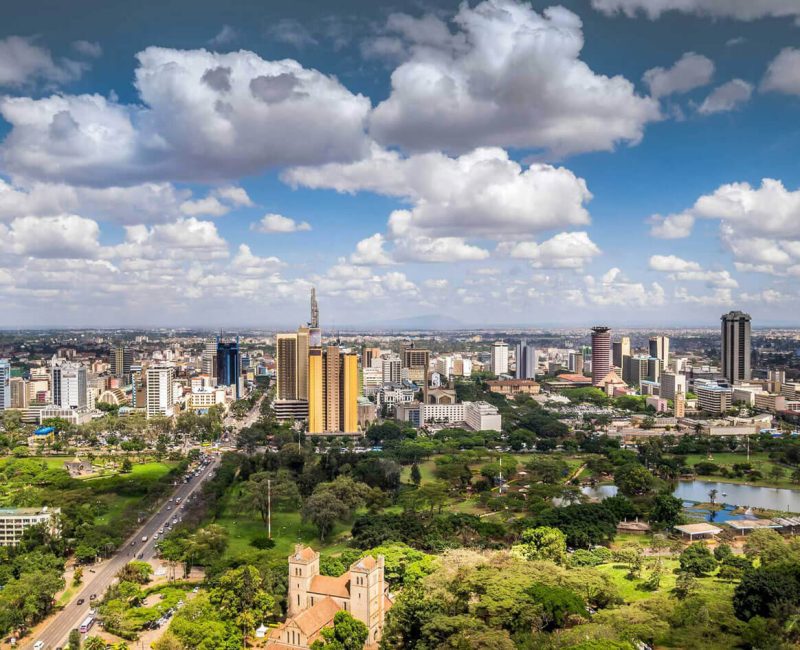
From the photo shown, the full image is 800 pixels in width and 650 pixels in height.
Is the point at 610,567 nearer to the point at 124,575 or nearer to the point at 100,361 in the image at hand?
the point at 124,575

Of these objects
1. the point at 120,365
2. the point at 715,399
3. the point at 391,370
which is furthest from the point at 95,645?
the point at 120,365

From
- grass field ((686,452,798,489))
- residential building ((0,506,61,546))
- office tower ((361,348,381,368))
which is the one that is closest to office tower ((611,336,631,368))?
office tower ((361,348,381,368))

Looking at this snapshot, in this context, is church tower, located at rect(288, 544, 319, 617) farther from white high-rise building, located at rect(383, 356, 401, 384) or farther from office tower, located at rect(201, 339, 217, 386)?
white high-rise building, located at rect(383, 356, 401, 384)

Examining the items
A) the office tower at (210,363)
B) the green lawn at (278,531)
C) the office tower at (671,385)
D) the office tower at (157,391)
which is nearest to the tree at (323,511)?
the green lawn at (278,531)

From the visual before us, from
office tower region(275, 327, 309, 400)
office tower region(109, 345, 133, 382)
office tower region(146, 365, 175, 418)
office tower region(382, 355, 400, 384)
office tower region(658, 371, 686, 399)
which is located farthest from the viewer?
office tower region(382, 355, 400, 384)

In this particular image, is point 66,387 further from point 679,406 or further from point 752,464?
point 752,464

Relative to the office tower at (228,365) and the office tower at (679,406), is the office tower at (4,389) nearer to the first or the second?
the office tower at (228,365)
